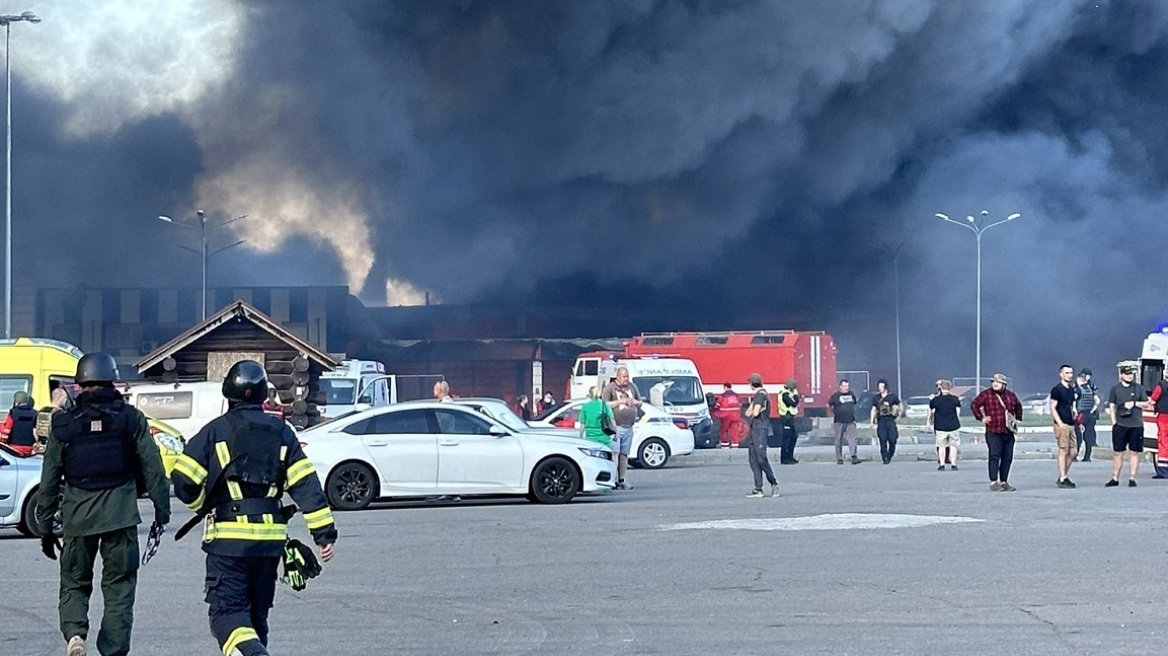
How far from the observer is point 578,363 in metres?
39.7

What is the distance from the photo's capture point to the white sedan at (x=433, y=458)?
1817cm

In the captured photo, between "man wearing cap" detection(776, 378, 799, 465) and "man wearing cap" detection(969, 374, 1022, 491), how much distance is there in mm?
7697

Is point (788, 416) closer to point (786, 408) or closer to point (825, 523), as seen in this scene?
point (786, 408)

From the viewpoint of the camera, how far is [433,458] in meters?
18.2

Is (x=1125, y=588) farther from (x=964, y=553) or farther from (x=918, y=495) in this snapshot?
(x=918, y=495)

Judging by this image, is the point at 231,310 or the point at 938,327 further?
the point at 938,327

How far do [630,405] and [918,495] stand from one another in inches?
163

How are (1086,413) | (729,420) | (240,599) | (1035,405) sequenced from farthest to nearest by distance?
(1035,405) → (729,420) → (1086,413) → (240,599)

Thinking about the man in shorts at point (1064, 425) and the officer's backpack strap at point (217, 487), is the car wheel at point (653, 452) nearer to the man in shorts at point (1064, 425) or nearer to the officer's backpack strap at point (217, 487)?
the man in shorts at point (1064, 425)

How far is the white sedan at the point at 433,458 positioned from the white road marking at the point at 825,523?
10.4ft

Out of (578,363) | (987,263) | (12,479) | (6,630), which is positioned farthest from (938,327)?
(6,630)

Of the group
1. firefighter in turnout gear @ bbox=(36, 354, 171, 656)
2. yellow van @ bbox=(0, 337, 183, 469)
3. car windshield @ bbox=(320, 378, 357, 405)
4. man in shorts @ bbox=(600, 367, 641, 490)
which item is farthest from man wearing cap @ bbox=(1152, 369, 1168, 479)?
firefighter in turnout gear @ bbox=(36, 354, 171, 656)

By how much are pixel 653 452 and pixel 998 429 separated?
32.5 ft

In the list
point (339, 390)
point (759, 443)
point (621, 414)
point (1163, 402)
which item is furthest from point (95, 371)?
point (339, 390)
